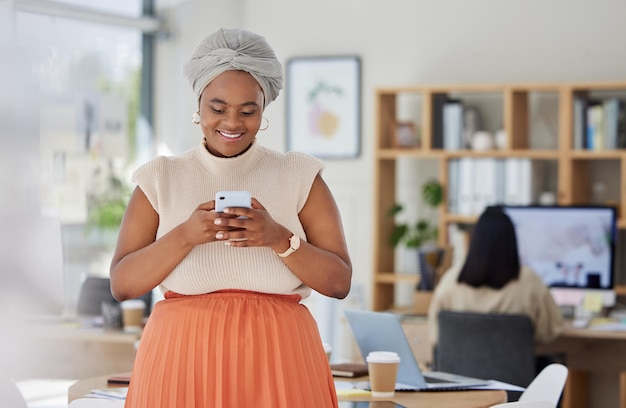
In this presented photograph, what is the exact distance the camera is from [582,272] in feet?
16.4

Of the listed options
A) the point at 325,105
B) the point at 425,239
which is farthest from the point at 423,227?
the point at 325,105

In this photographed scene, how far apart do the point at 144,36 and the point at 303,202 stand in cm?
480

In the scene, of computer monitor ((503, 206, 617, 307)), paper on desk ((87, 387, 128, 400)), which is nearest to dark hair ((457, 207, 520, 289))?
computer monitor ((503, 206, 617, 307))

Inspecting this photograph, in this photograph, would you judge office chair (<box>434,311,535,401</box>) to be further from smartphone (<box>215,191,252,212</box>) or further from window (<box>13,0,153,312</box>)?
smartphone (<box>215,191,252,212</box>)

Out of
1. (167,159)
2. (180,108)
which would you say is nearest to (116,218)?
(180,108)

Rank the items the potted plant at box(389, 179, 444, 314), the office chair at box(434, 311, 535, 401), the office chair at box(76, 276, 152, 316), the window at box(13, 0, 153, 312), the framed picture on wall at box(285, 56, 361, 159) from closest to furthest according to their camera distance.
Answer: the office chair at box(434, 311, 535, 401) < the office chair at box(76, 276, 152, 316) < the potted plant at box(389, 179, 444, 314) < the window at box(13, 0, 153, 312) < the framed picture on wall at box(285, 56, 361, 159)

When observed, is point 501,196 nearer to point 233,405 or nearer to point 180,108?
point 180,108

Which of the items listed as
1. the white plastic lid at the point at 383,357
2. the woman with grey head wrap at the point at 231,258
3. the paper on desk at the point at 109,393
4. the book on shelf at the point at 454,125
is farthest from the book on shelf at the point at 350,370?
the book on shelf at the point at 454,125

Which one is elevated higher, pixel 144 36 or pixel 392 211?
pixel 144 36

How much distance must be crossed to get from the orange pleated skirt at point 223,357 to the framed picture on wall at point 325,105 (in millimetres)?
4399

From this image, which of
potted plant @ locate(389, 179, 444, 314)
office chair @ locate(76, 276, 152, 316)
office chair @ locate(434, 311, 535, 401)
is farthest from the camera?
potted plant @ locate(389, 179, 444, 314)

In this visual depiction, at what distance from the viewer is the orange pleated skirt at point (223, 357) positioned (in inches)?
71.9

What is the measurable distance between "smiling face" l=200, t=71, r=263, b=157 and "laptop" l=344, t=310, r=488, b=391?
1.16 meters

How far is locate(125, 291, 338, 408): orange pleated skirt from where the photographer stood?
1825 mm
